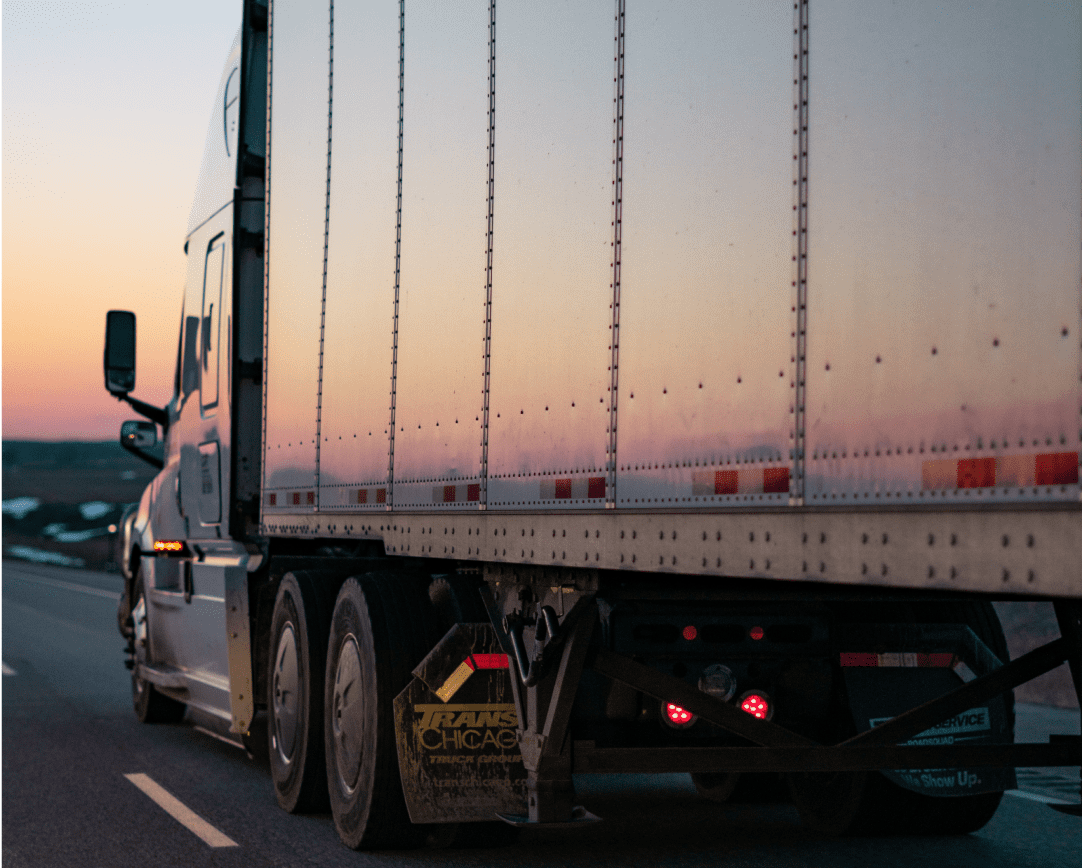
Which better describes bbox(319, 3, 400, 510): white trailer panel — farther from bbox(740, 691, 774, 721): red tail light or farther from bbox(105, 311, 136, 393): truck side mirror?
bbox(105, 311, 136, 393): truck side mirror

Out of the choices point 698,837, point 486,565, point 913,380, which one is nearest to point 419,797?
point 486,565

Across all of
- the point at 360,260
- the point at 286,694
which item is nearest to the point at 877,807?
the point at 286,694

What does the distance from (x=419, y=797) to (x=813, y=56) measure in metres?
3.70

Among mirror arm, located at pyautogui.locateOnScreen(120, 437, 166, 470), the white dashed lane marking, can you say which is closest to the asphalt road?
the white dashed lane marking

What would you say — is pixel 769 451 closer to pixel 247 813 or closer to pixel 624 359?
pixel 624 359

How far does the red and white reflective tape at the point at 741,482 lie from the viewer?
3.88m

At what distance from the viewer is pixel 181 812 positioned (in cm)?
810

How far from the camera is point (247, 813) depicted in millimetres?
8070

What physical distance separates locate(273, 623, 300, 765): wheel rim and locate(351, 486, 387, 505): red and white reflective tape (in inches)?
51.3

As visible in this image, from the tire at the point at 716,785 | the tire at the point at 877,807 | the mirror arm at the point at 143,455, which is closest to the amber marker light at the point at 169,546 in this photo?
the mirror arm at the point at 143,455

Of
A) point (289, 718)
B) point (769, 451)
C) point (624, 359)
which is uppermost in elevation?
point (624, 359)

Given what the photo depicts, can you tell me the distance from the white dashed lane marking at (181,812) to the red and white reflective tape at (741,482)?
3.92 m

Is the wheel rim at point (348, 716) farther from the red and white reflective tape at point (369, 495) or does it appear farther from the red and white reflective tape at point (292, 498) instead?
the red and white reflective tape at point (292, 498)

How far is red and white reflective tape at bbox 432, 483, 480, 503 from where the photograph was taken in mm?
5711
